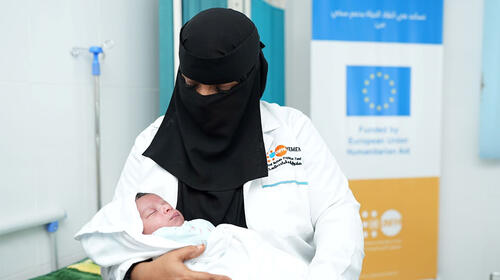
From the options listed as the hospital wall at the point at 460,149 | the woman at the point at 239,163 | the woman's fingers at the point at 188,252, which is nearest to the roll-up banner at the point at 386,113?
the hospital wall at the point at 460,149

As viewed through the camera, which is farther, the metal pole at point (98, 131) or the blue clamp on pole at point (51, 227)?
the metal pole at point (98, 131)

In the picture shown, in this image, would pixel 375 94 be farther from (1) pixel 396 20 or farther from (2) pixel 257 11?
A: (2) pixel 257 11

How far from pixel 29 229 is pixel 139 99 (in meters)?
0.92

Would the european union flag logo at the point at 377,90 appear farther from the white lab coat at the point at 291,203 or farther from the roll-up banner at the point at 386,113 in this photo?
the white lab coat at the point at 291,203

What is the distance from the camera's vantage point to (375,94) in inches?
98.3

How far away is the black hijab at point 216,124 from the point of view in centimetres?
110

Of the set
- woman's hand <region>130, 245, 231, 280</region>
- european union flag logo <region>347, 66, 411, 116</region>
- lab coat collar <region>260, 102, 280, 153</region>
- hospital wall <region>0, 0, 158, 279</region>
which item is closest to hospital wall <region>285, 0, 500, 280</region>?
european union flag logo <region>347, 66, 411, 116</region>

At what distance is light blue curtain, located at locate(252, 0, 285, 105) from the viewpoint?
→ 2.47 metres

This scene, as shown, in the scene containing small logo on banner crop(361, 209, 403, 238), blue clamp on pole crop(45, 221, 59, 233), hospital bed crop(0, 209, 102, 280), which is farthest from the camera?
small logo on banner crop(361, 209, 403, 238)

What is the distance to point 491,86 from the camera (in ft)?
8.84

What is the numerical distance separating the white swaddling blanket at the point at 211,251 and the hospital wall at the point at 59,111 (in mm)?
813

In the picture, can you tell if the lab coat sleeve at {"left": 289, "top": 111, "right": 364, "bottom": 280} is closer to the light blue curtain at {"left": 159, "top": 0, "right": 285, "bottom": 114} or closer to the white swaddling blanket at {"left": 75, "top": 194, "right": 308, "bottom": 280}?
the white swaddling blanket at {"left": 75, "top": 194, "right": 308, "bottom": 280}

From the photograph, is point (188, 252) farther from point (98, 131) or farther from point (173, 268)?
point (98, 131)

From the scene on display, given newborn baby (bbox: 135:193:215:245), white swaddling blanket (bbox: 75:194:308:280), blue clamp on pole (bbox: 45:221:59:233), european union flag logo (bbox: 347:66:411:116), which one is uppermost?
european union flag logo (bbox: 347:66:411:116)
